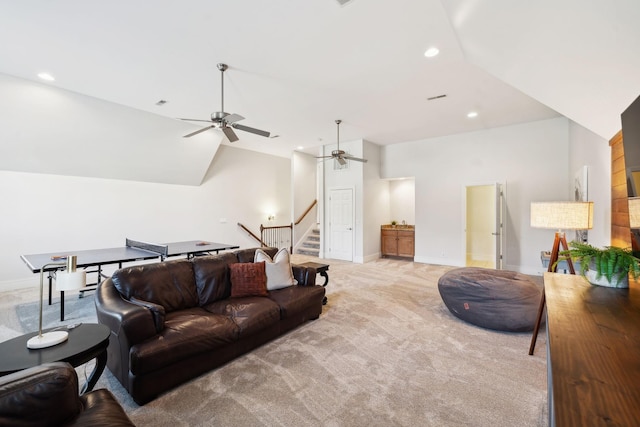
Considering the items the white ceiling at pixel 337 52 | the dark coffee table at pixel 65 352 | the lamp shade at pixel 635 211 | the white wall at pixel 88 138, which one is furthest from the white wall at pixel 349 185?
the dark coffee table at pixel 65 352

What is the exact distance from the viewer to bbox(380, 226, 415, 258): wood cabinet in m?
7.42

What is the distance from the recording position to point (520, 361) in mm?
2588

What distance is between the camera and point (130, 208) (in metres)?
6.22

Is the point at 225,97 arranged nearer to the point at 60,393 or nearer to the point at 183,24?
the point at 183,24

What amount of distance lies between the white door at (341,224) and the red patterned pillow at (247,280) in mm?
4409

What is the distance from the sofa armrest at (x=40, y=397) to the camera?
3.51 feet

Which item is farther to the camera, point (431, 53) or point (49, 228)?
point (49, 228)

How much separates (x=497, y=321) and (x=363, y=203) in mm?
4406

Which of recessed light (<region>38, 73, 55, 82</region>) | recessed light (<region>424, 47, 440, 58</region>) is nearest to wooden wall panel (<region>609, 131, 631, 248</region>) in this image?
recessed light (<region>424, 47, 440, 58</region>)

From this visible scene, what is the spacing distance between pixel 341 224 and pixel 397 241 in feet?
5.14

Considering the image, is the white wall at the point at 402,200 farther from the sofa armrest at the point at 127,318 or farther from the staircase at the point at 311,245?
the sofa armrest at the point at 127,318

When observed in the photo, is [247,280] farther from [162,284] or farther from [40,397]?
[40,397]

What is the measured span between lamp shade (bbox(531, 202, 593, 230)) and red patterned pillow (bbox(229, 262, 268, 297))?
3001mm

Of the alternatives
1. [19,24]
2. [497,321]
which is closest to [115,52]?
[19,24]
